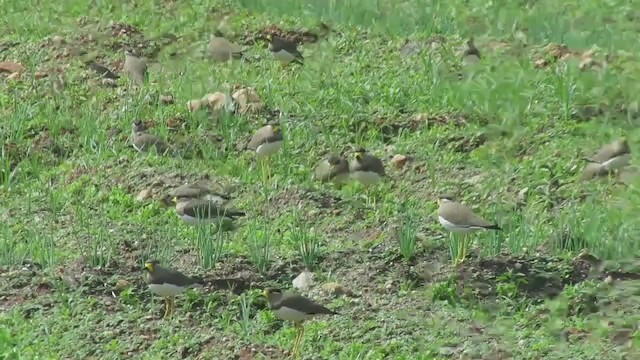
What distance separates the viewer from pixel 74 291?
7.30 m

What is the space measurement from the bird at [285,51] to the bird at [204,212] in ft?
11.5

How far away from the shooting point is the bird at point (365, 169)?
8.85 metres

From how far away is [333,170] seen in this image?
919cm

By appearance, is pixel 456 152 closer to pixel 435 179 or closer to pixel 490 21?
pixel 435 179

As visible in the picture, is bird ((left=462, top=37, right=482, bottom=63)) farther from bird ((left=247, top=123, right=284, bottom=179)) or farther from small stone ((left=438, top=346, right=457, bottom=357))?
small stone ((left=438, top=346, right=457, bottom=357))

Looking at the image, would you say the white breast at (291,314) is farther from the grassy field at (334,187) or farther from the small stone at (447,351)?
the small stone at (447,351)

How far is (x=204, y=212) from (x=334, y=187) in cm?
140

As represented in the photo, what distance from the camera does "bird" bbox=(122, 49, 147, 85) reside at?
1140 centimetres

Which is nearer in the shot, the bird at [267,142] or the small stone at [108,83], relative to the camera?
the bird at [267,142]

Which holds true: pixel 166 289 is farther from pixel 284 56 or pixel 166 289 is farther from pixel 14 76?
pixel 14 76

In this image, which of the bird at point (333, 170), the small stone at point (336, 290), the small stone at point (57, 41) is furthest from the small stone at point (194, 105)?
the small stone at point (336, 290)

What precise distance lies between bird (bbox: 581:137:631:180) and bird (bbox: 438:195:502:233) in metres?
1.43

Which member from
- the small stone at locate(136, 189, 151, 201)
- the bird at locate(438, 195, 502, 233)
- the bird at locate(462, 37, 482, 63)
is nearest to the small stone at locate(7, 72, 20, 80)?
the small stone at locate(136, 189, 151, 201)

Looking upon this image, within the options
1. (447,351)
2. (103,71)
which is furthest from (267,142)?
(447,351)
